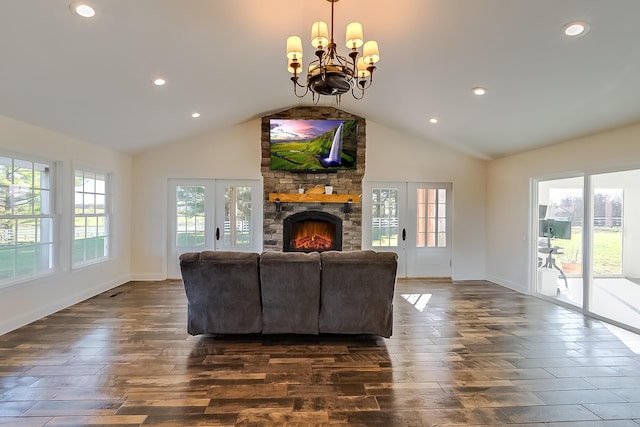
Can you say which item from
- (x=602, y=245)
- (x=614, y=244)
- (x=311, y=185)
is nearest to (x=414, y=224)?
(x=311, y=185)

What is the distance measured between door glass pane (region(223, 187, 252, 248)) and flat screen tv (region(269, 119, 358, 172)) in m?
0.90

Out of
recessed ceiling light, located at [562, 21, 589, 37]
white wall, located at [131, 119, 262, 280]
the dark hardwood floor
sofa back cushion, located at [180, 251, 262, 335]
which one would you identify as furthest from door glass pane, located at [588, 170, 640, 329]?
white wall, located at [131, 119, 262, 280]

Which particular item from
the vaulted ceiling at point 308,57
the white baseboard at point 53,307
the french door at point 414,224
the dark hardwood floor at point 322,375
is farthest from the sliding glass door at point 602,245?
the white baseboard at point 53,307

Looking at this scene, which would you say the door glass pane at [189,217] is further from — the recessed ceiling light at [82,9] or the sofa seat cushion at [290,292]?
the recessed ceiling light at [82,9]

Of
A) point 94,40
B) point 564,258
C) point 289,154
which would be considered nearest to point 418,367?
point 564,258

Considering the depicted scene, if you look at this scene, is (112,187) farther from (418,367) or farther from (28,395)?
(418,367)

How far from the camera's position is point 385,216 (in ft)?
22.7

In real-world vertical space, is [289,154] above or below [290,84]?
below

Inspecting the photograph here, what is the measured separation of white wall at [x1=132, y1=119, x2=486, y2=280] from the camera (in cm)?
655

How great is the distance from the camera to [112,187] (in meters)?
5.99

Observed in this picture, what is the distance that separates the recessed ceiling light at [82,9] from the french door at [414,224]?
5.13 m

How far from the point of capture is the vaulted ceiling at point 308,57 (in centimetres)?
273

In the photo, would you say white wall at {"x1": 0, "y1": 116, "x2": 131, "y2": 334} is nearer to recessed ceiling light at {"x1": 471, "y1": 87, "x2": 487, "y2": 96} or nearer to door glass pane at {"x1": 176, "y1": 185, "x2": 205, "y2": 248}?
door glass pane at {"x1": 176, "y1": 185, "x2": 205, "y2": 248}

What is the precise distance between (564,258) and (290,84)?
5020 mm
